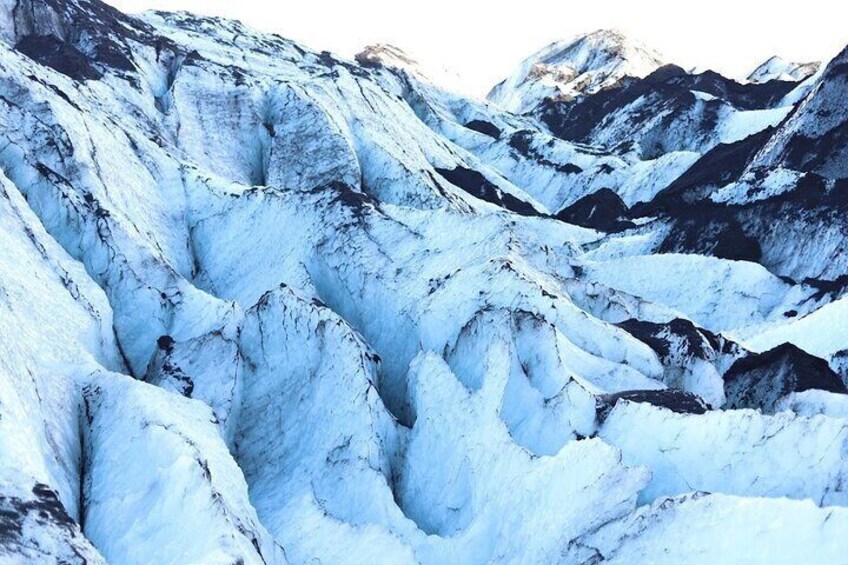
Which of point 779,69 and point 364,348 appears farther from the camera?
point 779,69

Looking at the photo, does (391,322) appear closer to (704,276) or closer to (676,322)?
(676,322)

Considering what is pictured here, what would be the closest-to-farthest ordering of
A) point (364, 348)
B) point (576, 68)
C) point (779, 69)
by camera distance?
point (364, 348) → point (779, 69) → point (576, 68)

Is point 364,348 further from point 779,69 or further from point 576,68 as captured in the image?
point 779,69

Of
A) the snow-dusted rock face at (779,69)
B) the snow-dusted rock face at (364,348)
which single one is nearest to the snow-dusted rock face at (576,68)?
the snow-dusted rock face at (779,69)

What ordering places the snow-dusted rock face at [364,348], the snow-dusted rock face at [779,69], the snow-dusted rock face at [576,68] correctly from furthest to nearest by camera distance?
the snow-dusted rock face at [576,68]
the snow-dusted rock face at [779,69]
the snow-dusted rock face at [364,348]

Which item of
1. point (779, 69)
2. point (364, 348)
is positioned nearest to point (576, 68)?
point (779, 69)

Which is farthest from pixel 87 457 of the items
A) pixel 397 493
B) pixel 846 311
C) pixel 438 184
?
pixel 438 184

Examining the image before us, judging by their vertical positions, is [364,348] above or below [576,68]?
below

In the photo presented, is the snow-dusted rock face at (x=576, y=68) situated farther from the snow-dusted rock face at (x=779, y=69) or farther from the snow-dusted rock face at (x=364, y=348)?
the snow-dusted rock face at (x=364, y=348)

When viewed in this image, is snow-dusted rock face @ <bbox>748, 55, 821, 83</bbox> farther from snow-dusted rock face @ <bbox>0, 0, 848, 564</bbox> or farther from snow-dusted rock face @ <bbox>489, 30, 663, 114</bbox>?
snow-dusted rock face @ <bbox>0, 0, 848, 564</bbox>
